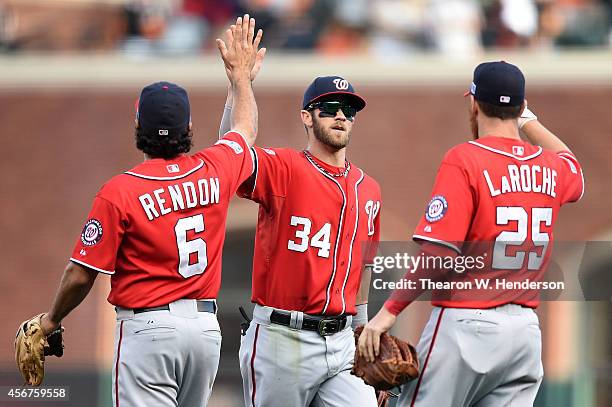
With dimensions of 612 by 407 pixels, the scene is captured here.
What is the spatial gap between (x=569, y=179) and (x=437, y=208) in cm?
84

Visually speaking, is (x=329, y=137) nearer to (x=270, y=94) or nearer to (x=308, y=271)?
(x=308, y=271)

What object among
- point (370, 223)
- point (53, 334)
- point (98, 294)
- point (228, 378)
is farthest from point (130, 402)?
point (98, 294)

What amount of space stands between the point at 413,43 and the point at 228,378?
5.57 m

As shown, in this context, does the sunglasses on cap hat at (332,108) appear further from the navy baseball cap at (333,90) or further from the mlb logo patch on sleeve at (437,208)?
the mlb logo patch on sleeve at (437,208)

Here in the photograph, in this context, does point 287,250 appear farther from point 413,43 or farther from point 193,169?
point 413,43

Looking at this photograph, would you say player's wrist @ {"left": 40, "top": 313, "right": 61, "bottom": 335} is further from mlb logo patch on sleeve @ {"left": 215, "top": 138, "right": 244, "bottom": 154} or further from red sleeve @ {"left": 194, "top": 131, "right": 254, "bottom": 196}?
mlb logo patch on sleeve @ {"left": 215, "top": 138, "right": 244, "bottom": 154}

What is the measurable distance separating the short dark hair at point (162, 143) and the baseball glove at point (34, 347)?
1.06 metres

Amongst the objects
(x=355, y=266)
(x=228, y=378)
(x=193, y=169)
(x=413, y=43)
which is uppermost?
(x=413, y=43)

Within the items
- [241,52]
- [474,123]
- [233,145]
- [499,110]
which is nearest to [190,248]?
[233,145]

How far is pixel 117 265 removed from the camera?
5562mm

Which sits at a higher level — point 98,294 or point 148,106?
point 148,106

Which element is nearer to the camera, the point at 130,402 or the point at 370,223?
the point at 130,402

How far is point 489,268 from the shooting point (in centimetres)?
532

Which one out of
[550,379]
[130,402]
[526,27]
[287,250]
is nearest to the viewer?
[130,402]
